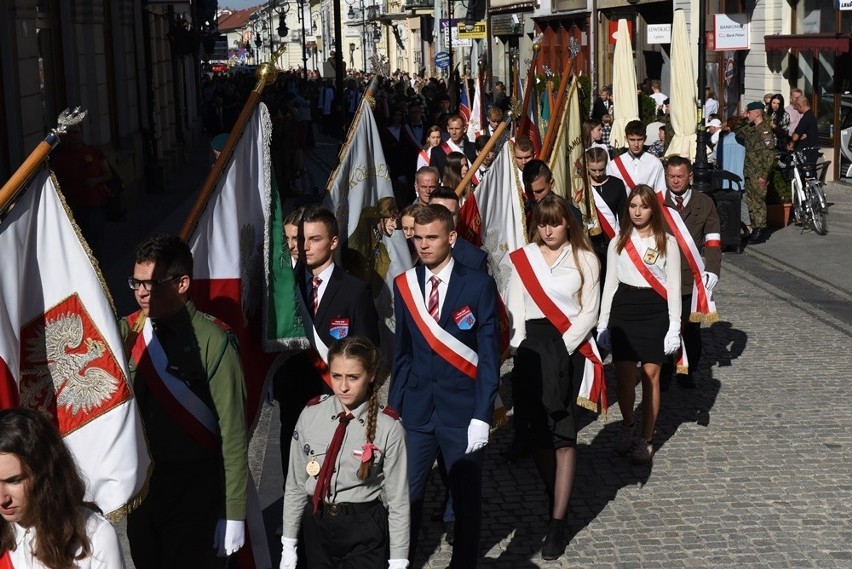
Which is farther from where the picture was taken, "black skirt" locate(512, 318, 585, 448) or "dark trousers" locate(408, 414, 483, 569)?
"black skirt" locate(512, 318, 585, 448)

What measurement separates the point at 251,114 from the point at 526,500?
278cm

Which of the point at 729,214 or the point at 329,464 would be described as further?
the point at 729,214

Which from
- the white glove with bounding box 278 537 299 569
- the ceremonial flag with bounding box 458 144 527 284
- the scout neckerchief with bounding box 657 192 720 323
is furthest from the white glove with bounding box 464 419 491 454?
the scout neckerchief with bounding box 657 192 720 323

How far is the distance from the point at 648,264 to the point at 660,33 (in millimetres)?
22967

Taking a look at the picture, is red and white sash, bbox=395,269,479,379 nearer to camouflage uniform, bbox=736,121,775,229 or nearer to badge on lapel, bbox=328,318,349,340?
badge on lapel, bbox=328,318,349,340

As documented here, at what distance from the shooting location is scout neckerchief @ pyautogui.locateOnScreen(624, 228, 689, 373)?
7.82 meters

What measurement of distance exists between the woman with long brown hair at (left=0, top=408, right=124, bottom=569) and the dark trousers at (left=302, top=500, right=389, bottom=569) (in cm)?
169

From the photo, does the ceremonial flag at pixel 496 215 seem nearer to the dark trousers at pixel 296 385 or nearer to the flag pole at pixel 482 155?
the flag pole at pixel 482 155

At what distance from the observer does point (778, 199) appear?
701 inches

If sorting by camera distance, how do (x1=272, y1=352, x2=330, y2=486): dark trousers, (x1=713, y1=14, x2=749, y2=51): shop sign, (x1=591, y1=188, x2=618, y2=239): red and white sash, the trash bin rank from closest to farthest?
(x1=272, y1=352, x2=330, y2=486): dark trousers, (x1=591, y1=188, x2=618, y2=239): red and white sash, the trash bin, (x1=713, y1=14, x2=749, y2=51): shop sign

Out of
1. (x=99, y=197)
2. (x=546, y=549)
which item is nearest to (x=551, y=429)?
(x=546, y=549)

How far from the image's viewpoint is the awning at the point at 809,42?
21794 millimetres

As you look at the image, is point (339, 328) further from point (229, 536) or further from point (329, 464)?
point (229, 536)

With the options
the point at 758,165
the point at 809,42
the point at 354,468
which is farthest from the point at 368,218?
the point at 809,42
